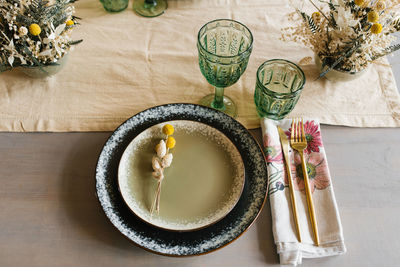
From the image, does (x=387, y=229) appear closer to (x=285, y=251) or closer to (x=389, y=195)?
(x=389, y=195)

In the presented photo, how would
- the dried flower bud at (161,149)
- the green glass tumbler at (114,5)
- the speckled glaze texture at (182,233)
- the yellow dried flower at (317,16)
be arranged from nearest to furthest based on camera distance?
the speckled glaze texture at (182,233), the dried flower bud at (161,149), the yellow dried flower at (317,16), the green glass tumbler at (114,5)

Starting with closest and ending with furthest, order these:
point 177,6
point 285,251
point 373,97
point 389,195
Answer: point 285,251 < point 389,195 < point 373,97 < point 177,6

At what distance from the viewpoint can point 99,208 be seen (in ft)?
2.44

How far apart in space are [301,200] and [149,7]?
0.78m

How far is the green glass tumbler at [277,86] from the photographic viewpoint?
797 millimetres

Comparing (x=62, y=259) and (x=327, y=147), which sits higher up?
(x=327, y=147)

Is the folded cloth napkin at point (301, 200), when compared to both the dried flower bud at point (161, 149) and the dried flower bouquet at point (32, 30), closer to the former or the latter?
the dried flower bud at point (161, 149)

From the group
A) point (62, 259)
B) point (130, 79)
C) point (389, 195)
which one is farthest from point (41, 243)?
point (389, 195)

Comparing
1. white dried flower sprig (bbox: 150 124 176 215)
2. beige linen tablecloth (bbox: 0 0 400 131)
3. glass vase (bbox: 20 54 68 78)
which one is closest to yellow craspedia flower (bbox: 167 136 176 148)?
white dried flower sprig (bbox: 150 124 176 215)

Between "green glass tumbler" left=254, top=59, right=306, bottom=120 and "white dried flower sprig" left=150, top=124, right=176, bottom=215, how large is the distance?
0.23m

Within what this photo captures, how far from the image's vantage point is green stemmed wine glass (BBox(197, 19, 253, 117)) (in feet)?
2.53

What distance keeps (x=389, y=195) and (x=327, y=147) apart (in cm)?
17

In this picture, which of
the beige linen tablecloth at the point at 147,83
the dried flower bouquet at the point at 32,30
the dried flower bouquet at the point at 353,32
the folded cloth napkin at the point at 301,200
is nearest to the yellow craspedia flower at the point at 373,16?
the dried flower bouquet at the point at 353,32

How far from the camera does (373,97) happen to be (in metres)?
0.94
